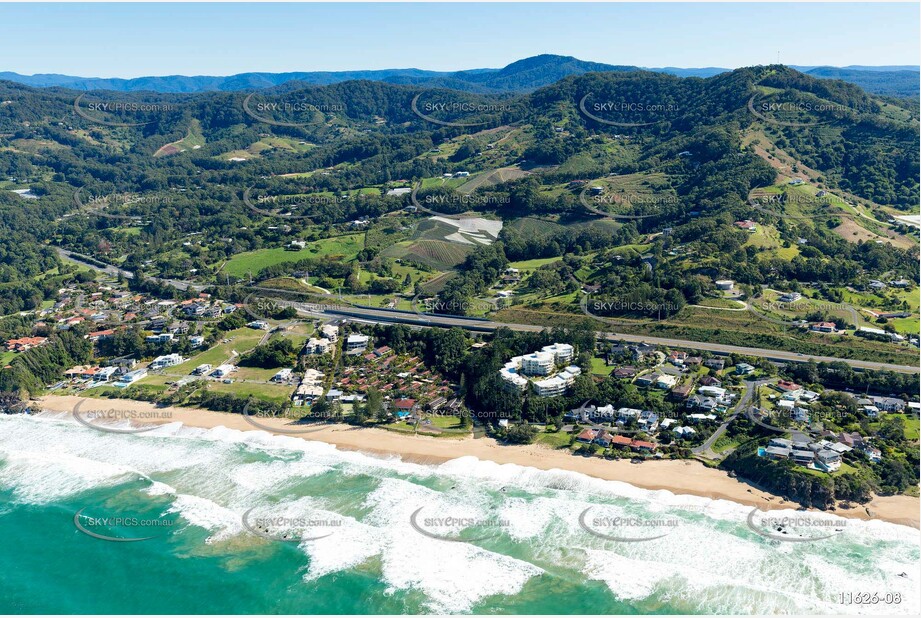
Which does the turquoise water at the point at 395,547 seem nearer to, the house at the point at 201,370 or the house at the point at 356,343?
the house at the point at 201,370

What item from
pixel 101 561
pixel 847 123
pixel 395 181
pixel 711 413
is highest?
pixel 847 123

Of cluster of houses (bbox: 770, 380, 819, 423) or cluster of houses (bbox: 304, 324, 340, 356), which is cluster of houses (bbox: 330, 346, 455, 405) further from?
cluster of houses (bbox: 770, 380, 819, 423)

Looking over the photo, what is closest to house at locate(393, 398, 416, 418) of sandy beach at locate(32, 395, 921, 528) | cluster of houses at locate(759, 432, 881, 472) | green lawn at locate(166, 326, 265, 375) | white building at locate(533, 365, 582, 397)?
sandy beach at locate(32, 395, 921, 528)

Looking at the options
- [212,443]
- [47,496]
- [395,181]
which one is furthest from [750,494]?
[395,181]

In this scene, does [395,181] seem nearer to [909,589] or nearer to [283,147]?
[283,147]

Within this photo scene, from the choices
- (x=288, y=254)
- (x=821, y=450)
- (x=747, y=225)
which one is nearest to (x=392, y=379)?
(x=821, y=450)

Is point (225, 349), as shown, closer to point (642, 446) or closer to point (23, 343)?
point (23, 343)

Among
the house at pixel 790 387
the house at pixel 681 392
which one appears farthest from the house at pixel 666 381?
the house at pixel 790 387

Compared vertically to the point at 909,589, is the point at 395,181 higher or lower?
higher

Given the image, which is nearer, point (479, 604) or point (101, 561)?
point (479, 604)
